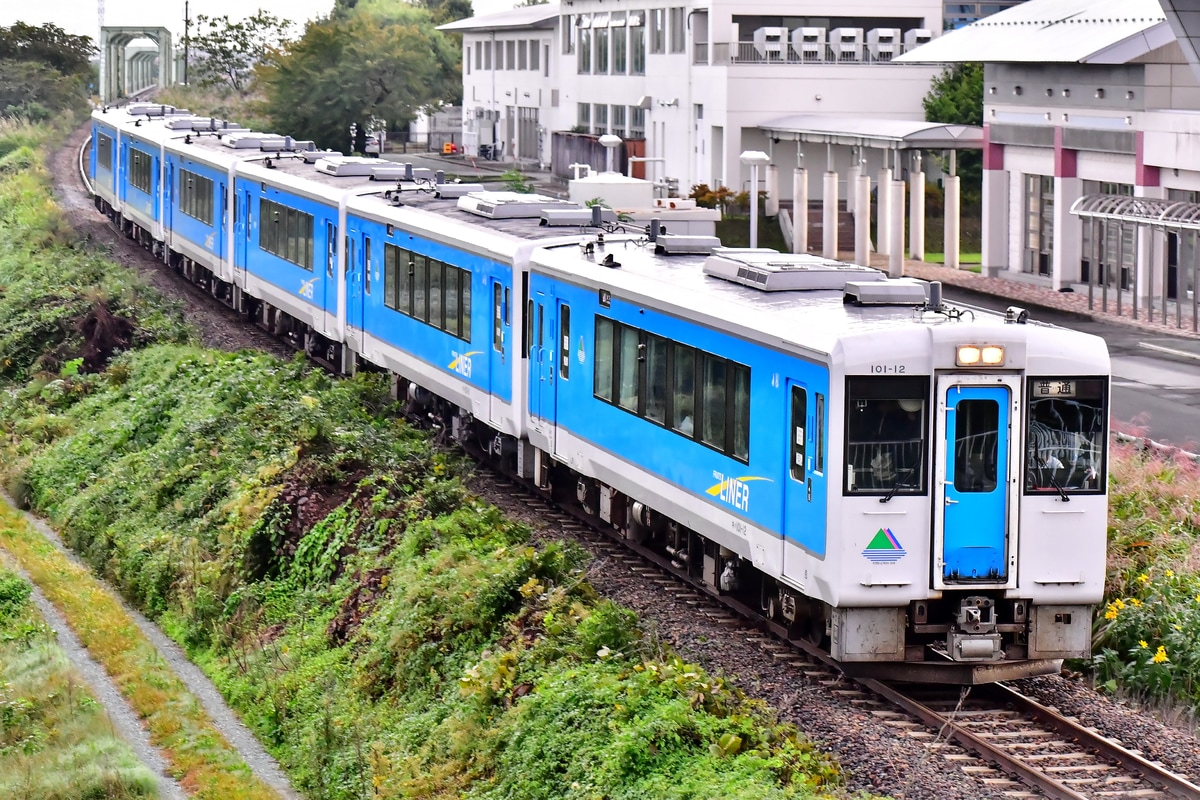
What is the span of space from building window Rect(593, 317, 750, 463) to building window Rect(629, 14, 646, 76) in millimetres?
43707

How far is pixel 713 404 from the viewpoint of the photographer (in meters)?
13.4

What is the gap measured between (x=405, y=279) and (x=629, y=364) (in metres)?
6.82

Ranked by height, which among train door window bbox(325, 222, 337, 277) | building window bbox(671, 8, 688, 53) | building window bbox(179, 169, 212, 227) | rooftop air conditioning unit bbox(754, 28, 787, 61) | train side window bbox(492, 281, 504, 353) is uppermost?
building window bbox(671, 8, 688, 53)

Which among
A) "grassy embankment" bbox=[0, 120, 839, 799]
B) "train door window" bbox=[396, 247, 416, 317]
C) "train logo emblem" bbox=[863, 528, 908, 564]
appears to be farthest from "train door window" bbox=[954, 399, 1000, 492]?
"train door window" bbox=[396, 247, 416, 317]

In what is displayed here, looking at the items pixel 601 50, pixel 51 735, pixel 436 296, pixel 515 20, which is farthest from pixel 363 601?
pixel 515 20

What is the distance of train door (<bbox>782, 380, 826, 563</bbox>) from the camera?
11.7 m

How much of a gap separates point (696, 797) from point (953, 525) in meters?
2.95

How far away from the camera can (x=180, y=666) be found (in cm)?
1600

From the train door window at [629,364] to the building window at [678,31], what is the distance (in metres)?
39.8

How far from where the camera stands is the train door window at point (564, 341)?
643 inches

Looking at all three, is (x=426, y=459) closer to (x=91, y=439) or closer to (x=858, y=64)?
(x=91, y=439)

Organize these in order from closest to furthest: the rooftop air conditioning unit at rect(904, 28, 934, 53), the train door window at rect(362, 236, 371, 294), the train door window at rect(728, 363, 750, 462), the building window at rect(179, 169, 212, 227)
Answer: the train door window at rect(728, 363, 750, 462), the train door window at rect(362, 236, 371, 294), the building window at rect(179, 169, 212, 227), the rooftop air conditioning unit at rect(904, 28, 934, 53)

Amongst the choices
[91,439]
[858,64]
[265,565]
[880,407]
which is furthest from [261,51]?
[880,407]

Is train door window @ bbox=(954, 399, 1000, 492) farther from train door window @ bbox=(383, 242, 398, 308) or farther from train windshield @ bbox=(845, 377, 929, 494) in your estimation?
train door window @ bbox=(383, 242, 398, 308)
